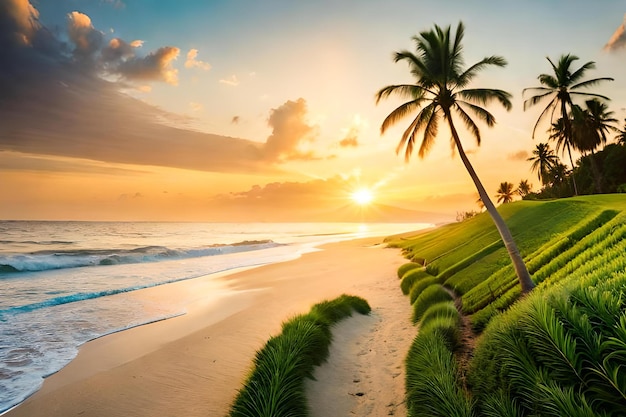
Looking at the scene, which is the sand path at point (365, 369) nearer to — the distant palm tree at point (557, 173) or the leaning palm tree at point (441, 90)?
→ the leaning palm tree at point (441, 90)

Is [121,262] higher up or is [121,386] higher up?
[121,262]

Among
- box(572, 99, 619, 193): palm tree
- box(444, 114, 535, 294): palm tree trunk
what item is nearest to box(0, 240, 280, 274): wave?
box(444, 114, 535, 294): palm tree trunk

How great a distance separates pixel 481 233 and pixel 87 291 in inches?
972

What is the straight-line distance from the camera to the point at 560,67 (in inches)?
1400

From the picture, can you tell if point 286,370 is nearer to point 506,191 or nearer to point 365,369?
point 365,369

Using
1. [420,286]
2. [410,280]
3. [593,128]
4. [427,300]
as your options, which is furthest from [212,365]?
[593,128]

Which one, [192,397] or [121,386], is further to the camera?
[121,386]

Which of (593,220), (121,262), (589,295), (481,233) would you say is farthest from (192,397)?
(121,262)

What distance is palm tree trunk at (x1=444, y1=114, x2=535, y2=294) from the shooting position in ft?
35.5

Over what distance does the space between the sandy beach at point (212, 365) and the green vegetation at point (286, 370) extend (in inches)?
18.3

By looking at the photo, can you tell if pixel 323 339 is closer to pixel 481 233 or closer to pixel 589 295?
pixel 589 295

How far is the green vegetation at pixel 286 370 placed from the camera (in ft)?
18.1

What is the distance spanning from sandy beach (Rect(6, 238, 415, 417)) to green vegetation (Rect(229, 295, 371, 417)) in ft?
1.52

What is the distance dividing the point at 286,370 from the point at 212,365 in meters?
3.22
